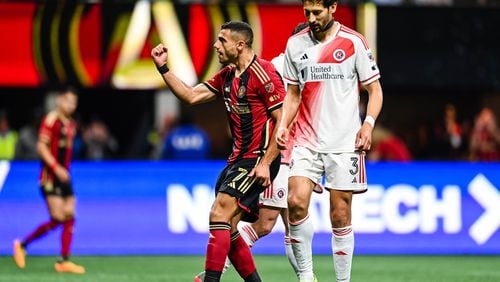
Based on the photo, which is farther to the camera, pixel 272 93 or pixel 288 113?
pixel 288 113

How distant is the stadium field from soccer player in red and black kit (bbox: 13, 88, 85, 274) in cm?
44

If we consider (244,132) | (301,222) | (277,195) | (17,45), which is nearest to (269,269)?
(277,195)

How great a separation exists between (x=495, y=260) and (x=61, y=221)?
520cm

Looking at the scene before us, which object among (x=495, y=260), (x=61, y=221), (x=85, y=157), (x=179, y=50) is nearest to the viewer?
(x=61, y=221)

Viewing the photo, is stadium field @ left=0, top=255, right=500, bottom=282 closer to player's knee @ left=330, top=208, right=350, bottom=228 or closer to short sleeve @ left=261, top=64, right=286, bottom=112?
player's knee @ left=330, top=208, right=350, bottom=228

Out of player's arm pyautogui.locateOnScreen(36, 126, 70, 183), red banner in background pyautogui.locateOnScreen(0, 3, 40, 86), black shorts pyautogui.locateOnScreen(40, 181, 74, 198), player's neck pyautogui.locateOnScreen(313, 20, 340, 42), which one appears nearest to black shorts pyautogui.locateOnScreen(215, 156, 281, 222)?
player's neck pyautogui.locateOnScreen(313, 20, 340, 42)

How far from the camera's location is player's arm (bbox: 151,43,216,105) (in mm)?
9906

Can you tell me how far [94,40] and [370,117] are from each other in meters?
9.23

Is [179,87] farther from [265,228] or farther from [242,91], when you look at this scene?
[265,228]

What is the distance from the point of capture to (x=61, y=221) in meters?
14.0

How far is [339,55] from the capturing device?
9938 millimetres

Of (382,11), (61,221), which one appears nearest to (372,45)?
(382,11)

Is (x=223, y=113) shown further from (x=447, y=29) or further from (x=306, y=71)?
(x=306, y=71)

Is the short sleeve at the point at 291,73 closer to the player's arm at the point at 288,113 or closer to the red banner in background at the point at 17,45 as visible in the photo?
the player's arm at the point at 288,113
